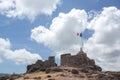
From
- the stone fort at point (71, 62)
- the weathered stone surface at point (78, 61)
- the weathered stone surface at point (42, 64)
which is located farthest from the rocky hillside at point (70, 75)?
the weathered stone surface at point (78, 61)

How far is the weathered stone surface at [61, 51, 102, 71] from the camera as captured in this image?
14025 centimetres

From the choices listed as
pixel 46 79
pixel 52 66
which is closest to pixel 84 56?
pixel 52 66

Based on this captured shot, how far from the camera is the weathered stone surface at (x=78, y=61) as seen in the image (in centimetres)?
14025

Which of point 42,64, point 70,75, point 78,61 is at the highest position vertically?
point 42,64

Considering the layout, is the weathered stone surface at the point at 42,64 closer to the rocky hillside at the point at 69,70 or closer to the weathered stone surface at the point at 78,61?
the rocky hillside at the point at 69,70

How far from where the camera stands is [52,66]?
142m

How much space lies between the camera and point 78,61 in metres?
141

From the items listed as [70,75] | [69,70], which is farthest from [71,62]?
[70,75]

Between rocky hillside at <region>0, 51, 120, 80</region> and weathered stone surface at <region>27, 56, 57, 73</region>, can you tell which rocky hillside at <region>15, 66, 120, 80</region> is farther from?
weathered stone surface at <region>27, 56, 57, 73</region>

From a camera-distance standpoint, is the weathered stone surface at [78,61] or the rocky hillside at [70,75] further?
the weathered stone surface at [78,61]

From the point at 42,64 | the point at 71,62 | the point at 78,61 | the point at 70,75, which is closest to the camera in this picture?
the point at 70,75

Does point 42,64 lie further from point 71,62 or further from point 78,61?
point 78,61

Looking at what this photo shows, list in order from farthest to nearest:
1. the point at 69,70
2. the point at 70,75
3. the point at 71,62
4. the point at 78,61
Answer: the point at 71,62, the point at 78,61, the point at 69,70, the point at 70,75

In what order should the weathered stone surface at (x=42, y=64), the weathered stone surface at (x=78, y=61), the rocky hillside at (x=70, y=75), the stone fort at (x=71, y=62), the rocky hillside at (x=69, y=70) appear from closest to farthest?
the rocky hillside at (x=70, y=75) < the rocky hillside at (x=69, y=70) < the weathered stone surface at (x=78, y=61) < the stone fort at (x=71, y=62) < the weathered stone surface at (x=42, y=64)
